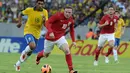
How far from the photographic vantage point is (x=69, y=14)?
16250mm

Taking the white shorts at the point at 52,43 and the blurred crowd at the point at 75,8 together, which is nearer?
the white shorts at the point at 52,43

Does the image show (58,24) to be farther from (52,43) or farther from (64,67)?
(64,67)

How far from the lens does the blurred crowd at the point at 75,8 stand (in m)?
37.5

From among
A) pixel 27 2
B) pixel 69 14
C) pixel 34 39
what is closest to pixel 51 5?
pixel 27 2

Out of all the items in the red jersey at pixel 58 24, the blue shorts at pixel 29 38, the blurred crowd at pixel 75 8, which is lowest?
the blue shorts at pixel 29 38

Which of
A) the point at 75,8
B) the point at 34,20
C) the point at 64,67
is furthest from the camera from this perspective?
the point at 75,8

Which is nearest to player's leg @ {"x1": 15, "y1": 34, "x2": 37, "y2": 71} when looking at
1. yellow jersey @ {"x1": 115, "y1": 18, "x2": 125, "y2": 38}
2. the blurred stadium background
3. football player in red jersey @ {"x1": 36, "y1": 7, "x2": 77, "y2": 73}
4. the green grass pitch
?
the green grass pitch

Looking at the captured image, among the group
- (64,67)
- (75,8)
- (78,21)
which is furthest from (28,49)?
(75,8)

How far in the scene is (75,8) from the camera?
127 ft

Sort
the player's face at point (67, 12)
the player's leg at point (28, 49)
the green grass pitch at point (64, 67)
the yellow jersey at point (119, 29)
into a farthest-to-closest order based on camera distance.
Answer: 1. the yellow jersey at point (119, 29)
2. the player's leg at point (28, 49)
3. the green grass pitch at point (64, 67)
4. the player's face at point (67, 12)

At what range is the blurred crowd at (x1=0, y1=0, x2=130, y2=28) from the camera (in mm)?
37531

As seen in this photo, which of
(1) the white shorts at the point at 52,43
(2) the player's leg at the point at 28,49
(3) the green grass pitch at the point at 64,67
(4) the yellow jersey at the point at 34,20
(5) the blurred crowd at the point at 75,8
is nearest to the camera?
(1) the white shorts at the point at 52,43

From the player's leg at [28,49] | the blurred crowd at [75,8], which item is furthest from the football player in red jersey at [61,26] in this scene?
the blurred crowd at [75,8]

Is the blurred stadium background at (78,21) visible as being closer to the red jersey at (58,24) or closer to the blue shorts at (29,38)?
the blue shorts at (29,38)
